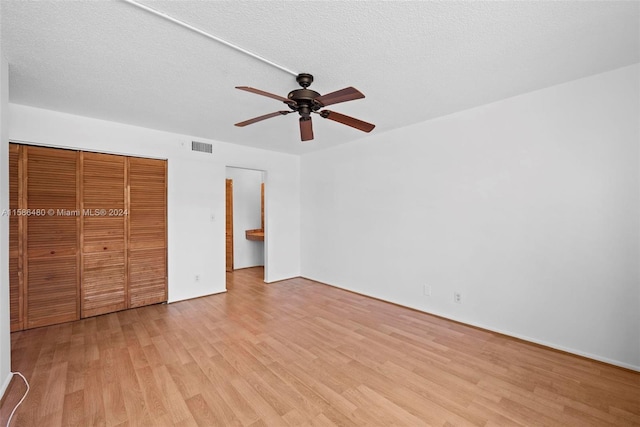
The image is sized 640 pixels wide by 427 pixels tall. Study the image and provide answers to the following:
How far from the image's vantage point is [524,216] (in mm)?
2818

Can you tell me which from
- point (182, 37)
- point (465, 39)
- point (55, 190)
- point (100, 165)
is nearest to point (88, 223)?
point (55, 190)

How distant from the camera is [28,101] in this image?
2.90 metres

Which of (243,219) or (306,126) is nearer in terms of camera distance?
(306,126)

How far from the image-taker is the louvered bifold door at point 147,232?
3.78 metres

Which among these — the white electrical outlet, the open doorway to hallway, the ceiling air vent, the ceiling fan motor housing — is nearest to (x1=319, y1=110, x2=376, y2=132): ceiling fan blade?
the ceiling fan motor housing

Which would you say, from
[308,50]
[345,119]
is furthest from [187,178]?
[308,50]

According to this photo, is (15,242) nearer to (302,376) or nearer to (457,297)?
(302,376)

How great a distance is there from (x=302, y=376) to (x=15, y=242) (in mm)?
3518

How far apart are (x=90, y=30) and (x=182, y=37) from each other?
570 millimetres

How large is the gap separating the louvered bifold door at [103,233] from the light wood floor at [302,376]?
34 cm

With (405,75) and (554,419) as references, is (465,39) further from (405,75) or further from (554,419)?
(554,419)

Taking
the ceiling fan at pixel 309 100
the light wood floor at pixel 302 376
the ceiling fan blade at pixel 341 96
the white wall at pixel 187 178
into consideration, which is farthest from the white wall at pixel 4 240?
the ceiling fan blade at pixel 341 96

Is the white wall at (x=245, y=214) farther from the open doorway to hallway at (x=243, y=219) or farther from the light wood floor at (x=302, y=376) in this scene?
the light wood floor at (x=302, y=376)

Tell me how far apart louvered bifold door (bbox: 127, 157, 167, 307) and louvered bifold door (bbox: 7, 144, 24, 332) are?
1.04 m
